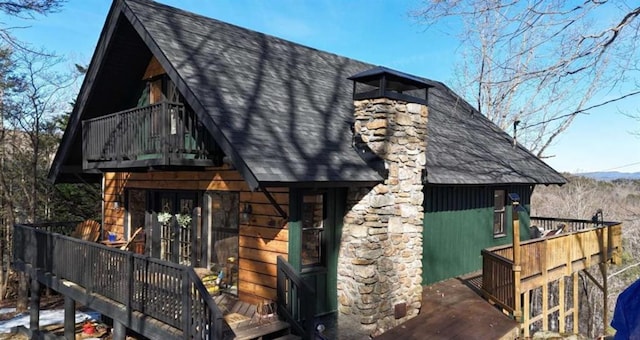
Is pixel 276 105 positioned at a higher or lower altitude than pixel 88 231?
higher

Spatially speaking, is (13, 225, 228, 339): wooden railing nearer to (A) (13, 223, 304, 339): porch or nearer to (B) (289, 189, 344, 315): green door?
(A) (13, 223, 304, 339): porch

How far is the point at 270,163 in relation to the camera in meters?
6.50

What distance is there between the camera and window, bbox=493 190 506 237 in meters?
13.0

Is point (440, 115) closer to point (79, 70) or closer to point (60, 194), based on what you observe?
point (60, 194)

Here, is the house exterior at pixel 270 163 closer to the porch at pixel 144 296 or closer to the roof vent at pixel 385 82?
the roof vent at pixel 385 82

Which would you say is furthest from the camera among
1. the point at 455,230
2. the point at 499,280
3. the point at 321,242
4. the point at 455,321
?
the point at 455,230

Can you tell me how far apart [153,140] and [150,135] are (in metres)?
0.19

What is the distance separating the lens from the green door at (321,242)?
7.63m

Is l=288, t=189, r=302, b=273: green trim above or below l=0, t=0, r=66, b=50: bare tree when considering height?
below

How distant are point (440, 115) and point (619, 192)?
42659 mm

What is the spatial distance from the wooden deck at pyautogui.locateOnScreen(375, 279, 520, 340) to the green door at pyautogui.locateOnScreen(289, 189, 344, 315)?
118cm

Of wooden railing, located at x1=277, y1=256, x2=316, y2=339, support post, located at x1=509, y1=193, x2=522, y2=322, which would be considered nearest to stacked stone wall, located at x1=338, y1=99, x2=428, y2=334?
wooden railing, located at x1=277, y1=256, x2=316, y2=339

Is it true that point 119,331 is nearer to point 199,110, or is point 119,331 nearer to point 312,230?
point 312,230

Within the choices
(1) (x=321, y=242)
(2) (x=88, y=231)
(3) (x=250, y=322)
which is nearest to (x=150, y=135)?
(1) (x=321, y=242)
